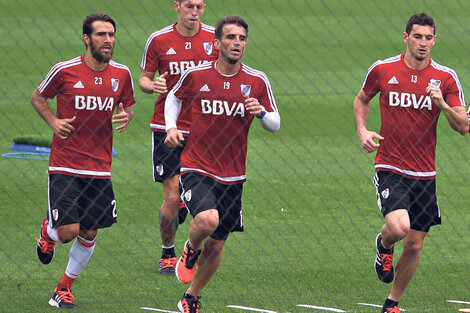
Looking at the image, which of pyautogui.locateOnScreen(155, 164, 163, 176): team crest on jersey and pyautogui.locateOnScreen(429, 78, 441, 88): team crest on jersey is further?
pyautogui.locateOnScreen(155, 164, 163, 176): team crest on jersey

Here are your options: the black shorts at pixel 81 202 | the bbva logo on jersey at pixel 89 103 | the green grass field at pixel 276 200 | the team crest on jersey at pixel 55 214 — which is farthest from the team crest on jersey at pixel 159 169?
the team crest on jersey at pixel 55 214

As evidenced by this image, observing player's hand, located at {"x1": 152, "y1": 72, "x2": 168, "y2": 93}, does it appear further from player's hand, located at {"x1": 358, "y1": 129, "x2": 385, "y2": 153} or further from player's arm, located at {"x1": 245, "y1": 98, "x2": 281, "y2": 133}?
player's hand, located at {"x1": 358, "y1": 129, "x2": 385, "y2": 153}

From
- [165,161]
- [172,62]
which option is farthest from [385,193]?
[172,62]

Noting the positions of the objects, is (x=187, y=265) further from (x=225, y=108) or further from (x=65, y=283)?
(x=225, y=108)

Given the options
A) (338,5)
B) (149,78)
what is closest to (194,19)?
(149,78)

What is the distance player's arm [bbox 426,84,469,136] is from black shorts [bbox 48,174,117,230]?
2.63m

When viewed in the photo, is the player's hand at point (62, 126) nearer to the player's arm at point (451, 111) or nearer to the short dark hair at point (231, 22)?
the short dark hair at point (231, 22)

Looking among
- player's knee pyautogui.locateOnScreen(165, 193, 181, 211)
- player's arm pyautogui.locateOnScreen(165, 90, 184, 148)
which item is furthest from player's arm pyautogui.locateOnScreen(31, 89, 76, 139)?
player's knee pyautogui.locateOnScreen(165, 193, 181, 211)

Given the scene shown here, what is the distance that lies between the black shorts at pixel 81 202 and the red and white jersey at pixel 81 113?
72 millimetres

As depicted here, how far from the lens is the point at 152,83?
8789 millimetres

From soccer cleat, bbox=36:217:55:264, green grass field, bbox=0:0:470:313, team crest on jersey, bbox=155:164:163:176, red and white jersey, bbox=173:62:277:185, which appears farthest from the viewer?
team crest on jersey, bbox=155:164:163:176

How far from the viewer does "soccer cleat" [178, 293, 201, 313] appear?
25.1 ft

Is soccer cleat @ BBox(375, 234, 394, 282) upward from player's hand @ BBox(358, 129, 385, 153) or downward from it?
downward

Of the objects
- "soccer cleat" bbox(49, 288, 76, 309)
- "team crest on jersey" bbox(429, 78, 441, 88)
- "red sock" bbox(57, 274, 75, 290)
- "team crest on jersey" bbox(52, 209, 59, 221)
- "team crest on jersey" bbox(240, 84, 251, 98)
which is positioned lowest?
"soccer cleat" bbox(49, 288, 76, 309)
